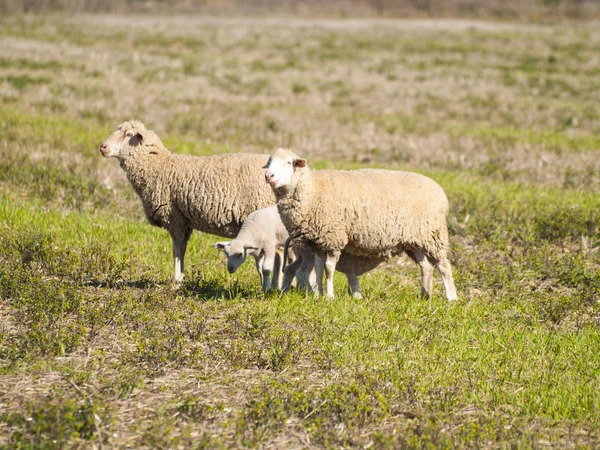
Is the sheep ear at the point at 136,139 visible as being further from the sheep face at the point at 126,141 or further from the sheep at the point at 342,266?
the sheep at the point at 342,266

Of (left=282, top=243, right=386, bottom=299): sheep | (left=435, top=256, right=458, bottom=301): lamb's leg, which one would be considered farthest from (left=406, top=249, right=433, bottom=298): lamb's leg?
(left=282, top=243, right=386, bottom=299): sheep

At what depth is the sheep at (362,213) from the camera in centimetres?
782

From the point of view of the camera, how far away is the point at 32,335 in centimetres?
622

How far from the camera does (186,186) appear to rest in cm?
879

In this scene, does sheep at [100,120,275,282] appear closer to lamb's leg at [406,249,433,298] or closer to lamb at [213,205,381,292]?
lamb at [213,205,381,292]

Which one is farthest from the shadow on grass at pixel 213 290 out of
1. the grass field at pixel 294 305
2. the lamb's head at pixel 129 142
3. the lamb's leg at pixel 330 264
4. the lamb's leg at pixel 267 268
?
the lamb's head at pixel 129 142

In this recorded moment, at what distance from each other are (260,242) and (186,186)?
118 centimetres

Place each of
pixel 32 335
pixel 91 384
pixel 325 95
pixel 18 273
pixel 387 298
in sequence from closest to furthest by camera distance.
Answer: pixel 91 384 < pixel 32 335 < pixel 18 273 < pixel 387 298 < pixel 325 95

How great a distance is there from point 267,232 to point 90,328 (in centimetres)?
232

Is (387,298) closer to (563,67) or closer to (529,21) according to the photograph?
(563,67)

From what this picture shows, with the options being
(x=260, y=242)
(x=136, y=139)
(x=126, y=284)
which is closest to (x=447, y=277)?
(x=260, y=242)

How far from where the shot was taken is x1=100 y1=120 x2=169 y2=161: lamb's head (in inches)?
357

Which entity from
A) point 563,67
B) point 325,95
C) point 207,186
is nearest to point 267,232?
point 207,186

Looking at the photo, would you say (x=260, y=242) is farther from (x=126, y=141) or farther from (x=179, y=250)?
(x=126, y=141)
